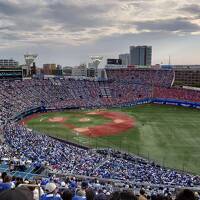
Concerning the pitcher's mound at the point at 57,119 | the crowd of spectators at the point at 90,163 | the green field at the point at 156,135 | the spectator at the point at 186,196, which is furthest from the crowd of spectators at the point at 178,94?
the spectator at the point at 186,196

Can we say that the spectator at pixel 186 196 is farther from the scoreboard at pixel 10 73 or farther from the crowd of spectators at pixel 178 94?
the scoreboard at pixel 10 73

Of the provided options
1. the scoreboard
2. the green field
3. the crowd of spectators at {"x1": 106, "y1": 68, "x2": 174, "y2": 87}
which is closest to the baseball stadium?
the crowd of spectators at {"x1": 106, "y1": 68, "x2": 174, "y2": 87}

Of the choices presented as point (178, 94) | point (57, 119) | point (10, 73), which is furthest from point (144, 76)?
point (57, 119)

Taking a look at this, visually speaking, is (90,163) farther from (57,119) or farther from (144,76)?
(144,76)

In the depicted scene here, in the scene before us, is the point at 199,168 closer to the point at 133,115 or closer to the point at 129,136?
the point at 129,136

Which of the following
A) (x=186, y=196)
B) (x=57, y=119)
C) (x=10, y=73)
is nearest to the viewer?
(x=186, y=196)

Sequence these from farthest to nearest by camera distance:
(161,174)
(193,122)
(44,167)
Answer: (193,122)
(161,174)
(44,167)

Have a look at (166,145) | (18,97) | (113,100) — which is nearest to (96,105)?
(113,100)

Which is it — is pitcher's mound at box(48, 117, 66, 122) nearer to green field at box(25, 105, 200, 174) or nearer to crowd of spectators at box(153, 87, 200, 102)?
green field at box(25, 105, 200, 174)
